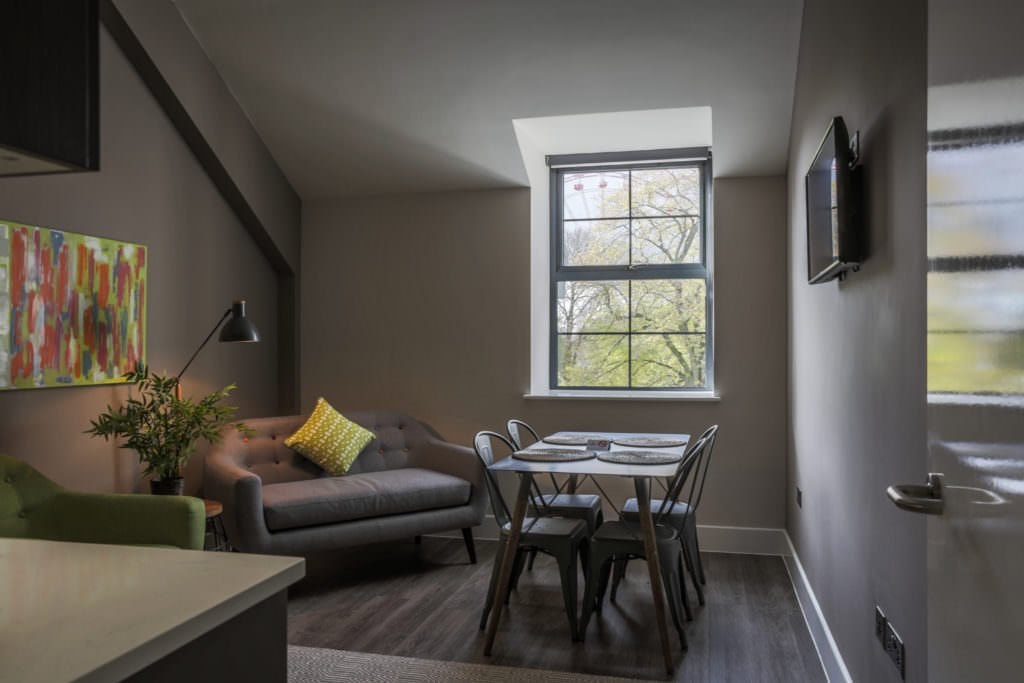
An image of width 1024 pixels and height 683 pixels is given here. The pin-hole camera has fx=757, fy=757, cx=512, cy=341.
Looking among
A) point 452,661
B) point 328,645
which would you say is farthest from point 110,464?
point 452,661

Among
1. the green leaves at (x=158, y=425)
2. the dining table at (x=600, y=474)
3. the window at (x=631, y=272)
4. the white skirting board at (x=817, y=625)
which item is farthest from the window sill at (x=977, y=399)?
the window at (x=631, y=272)

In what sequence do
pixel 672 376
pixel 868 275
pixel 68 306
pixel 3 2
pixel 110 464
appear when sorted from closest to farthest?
pixel 3 2 < pixel 868 275 < pixel 68 306 < pixel 110 464 < pixel 672 376

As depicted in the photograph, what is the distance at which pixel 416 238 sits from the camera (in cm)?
498

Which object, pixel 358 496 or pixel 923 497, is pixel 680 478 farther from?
pixel 923 497

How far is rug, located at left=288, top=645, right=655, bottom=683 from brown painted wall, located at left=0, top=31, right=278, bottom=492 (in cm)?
144

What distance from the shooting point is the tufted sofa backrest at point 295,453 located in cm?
408

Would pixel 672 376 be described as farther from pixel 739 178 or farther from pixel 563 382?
pixel 739 178

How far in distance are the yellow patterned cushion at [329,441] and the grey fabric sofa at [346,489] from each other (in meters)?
0.08

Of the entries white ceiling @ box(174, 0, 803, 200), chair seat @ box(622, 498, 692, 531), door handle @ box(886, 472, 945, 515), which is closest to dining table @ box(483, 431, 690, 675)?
chair seat @ box(622, 498, 692, 531)

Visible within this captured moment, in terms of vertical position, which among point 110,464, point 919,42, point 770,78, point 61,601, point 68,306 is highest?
point 770,78

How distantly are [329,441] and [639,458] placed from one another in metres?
1.88

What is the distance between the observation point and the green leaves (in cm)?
335

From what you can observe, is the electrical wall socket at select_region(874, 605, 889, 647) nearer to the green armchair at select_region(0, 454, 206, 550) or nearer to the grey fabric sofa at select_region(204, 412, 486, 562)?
the green armchair at select_region(0, 454, 206, 550)

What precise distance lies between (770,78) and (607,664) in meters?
2.89
